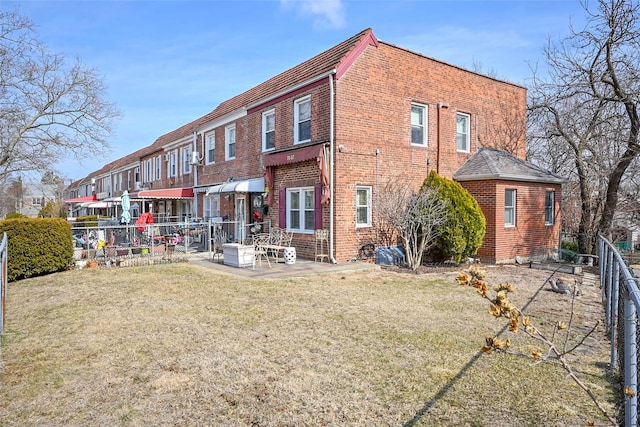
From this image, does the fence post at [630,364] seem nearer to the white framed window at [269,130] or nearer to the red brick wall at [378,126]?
the red brick wall at [378,126]

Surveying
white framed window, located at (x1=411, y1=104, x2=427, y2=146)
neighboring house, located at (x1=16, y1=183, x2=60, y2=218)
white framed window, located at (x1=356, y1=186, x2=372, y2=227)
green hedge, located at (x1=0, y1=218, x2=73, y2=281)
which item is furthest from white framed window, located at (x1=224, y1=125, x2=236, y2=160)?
neighboring house, located at (x1=16, y1=183, x2=60, y2=218)

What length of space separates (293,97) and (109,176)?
36766 millimetres

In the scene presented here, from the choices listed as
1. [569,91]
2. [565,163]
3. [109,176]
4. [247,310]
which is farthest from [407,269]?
[109,176]

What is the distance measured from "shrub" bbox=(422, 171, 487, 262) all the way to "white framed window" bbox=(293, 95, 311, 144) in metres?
4.40

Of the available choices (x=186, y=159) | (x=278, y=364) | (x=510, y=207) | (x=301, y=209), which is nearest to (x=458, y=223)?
(x=510, y=207)

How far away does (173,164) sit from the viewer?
2592 centimetres

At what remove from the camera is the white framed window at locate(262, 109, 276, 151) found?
15.6 m

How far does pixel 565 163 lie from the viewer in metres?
20.9

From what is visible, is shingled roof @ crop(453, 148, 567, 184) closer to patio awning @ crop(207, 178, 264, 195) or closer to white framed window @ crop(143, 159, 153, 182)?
patio awning @ crop(207, 178, 264, 195)

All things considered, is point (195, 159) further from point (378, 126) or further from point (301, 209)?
point (378, 126)

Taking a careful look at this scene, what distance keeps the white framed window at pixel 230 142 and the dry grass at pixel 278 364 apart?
1099cm

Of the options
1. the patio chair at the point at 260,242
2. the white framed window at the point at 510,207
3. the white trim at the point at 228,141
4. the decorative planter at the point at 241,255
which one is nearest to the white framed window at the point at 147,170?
the white trim at the point at 228,141

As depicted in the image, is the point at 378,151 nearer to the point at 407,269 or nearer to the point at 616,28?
the point at 407,269

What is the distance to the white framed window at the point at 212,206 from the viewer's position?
2022 centimetres
